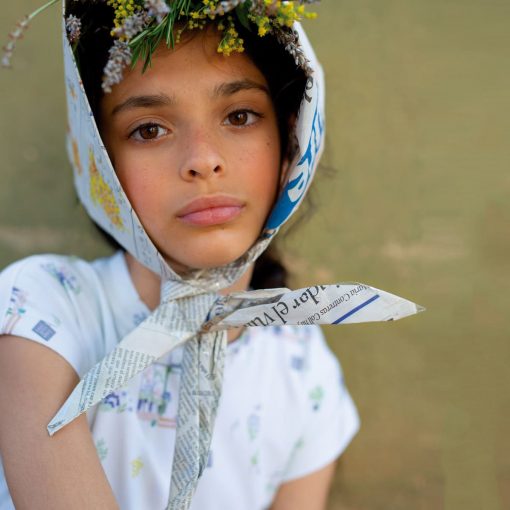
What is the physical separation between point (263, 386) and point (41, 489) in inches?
23.1

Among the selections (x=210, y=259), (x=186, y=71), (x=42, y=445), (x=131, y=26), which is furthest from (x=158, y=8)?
(x=42, y=445)

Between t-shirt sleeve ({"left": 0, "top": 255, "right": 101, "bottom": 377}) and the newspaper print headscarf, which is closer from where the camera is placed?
the newspaper print headscarf

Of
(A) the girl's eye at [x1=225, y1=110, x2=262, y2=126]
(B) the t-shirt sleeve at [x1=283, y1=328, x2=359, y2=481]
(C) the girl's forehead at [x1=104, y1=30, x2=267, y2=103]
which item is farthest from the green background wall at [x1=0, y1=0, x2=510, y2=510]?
(C) the girl's forehead at [x1=104, y1=30, x2=267, y2=103]

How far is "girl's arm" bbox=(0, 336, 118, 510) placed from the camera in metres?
1.26

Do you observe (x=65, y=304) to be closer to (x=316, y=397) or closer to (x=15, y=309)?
(x=15, y=309)

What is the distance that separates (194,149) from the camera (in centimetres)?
135

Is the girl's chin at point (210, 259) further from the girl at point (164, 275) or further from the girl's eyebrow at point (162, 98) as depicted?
the girl's eyebrow at point (162, 98)

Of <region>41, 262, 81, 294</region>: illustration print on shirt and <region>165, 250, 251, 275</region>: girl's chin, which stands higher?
<region>165, 250, 251, 275</region>: girl's chin

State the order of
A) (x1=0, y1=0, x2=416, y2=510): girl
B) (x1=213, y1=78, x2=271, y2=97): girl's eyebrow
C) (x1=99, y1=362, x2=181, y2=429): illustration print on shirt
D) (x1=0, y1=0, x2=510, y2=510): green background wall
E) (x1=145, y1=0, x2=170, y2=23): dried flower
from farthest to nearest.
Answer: (x1=0, y1=0, x2=510, y2=510): green background wall → (x1=99, y1=362, x2=181, y2=429): illustration print on shirt → (x1=213, y1=78, x2=271, y2=97): girl's eyebrow → (x1=0, y1=0, x2=416, y2=510): girl → (x1=145, y1=0, x2=170, y2=23): dried flower

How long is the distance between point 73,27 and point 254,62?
1.21ft

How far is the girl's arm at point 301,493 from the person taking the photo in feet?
5.81

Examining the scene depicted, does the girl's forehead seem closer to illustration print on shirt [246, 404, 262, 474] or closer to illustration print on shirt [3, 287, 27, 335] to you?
illustration print on shirt [3, 287, 27, 335]

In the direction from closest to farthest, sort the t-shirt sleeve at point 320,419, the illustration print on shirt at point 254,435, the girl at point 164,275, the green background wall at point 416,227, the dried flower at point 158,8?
the dried flower at point 158,8
the girl at point 164,275
the illustration print on shirt at point 254,435
the t-shirt sleeve at point 320,419
the green background wall at point 416,227

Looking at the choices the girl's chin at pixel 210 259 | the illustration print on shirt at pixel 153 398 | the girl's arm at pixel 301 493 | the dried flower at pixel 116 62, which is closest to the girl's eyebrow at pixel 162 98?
the dried flower at pixel 116 62
